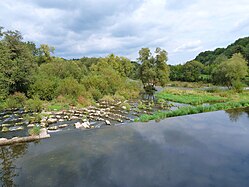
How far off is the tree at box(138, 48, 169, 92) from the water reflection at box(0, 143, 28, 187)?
2602cm

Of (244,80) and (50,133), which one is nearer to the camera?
(50,133)

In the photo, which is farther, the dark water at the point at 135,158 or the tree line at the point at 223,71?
the tree line at the point at 223,71

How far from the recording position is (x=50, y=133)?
1094cm

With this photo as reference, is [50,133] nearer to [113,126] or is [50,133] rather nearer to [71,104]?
[113,126]

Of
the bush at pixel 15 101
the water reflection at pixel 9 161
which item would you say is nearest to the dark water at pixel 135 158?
the water reflection at pixel 9 161

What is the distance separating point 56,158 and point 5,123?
7.41 metres

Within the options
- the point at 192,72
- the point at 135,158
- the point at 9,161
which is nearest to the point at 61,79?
the point at 9,161

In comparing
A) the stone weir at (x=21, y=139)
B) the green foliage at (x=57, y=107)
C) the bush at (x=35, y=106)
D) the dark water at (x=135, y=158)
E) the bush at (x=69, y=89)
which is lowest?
the dark water at (x=135, y=158)

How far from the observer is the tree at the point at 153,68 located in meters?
32.6

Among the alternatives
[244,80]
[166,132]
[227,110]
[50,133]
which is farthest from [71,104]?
[244,80]

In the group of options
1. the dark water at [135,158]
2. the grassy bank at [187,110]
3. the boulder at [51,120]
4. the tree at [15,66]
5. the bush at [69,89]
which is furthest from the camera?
the bush at [69,89]

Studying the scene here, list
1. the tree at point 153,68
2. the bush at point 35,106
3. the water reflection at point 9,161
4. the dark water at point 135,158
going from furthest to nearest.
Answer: the tree at point 153,68
the bush at point 35,106
the water reflection at point 9,161
the dark water at point 135,158

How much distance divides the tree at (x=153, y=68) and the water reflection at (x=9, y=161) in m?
26.0

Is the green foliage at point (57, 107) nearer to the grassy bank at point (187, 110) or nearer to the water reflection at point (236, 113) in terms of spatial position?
the grassy bank at point (187, 110)
